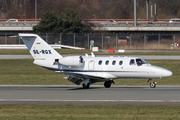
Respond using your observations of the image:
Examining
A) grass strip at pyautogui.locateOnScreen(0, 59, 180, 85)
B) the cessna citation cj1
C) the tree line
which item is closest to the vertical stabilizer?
the cessna citation cj1

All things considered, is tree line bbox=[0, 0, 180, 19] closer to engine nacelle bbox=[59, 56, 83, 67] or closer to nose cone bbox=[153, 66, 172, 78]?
engine nacelle bbox=[59, 56, 83, 67]

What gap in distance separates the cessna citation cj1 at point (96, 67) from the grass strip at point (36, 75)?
17.4 ft

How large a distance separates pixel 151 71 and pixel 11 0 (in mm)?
117979

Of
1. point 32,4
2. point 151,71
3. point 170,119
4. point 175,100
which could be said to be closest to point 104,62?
point 151,71

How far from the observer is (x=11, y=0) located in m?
136

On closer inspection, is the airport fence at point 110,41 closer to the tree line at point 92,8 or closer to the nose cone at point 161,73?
the tree line at point 92,8

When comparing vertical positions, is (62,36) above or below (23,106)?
above

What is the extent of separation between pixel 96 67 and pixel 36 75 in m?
12.7

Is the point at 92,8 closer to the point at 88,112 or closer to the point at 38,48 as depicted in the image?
the point at 38,48

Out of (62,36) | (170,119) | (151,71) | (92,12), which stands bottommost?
(170,119)

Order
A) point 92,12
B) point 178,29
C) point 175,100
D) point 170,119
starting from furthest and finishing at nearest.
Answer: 1. point 92,12
2. point 178,29
3. point 175,100
4. point 170,119

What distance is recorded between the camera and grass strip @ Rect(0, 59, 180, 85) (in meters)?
32.6

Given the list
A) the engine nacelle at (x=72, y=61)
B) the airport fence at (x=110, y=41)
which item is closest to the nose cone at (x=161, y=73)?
the engine nacelle at (x=72, y=61)

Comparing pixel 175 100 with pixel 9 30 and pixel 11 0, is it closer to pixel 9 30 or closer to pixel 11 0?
pixel 9 30
